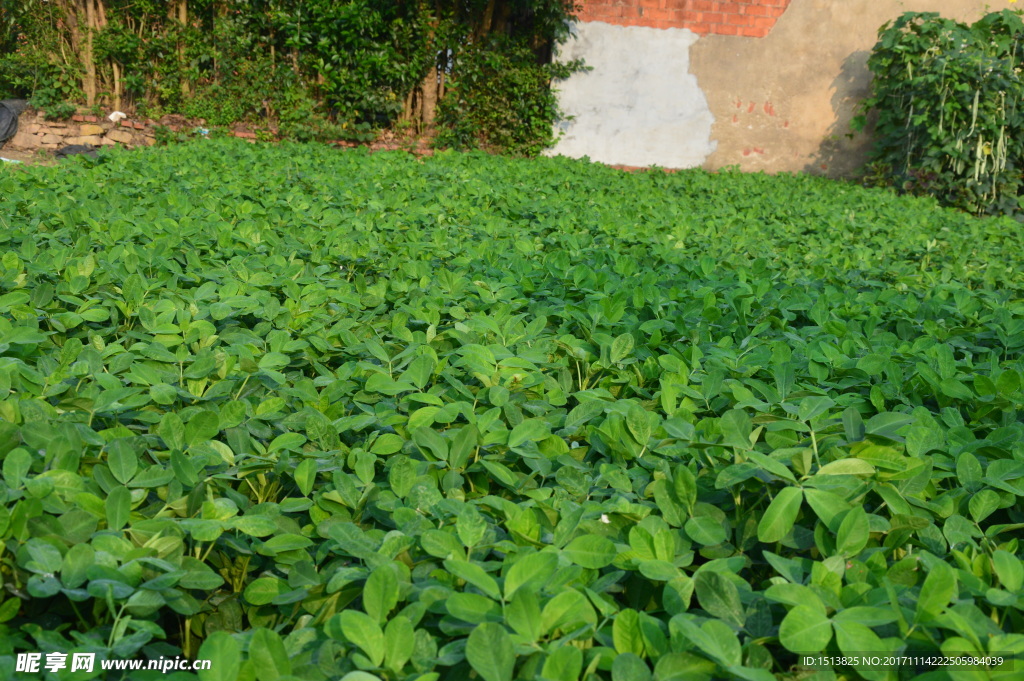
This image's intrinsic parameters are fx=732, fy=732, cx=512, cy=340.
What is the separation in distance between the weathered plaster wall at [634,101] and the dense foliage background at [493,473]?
7.56 metres

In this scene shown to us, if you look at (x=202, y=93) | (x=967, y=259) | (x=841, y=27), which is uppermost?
(x=841, y=27)

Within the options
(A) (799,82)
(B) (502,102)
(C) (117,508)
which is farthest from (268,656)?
(A) (799,82)

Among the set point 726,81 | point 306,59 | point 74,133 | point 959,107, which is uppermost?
point 306,59

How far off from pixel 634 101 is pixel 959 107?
3.73 meters

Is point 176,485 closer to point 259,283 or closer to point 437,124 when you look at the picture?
point 259,283

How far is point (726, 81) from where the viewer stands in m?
9.59

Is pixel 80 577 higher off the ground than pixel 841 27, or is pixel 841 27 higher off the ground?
pixel 841 27

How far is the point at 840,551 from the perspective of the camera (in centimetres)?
96

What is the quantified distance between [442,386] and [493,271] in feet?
3.66

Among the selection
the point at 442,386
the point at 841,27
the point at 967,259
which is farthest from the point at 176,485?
the point at 841,27

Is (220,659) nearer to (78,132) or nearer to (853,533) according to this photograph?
(853,533)

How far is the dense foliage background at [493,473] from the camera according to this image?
844 millimetres

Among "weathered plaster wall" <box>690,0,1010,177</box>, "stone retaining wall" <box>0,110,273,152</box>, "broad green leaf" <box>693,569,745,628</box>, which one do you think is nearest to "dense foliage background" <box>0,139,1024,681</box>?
"broad green leaf" <box>693,569,745,628</box>

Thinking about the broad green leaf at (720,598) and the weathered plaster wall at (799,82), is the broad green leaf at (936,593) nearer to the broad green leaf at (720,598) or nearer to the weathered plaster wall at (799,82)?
the broad green leaf at (720,598)
